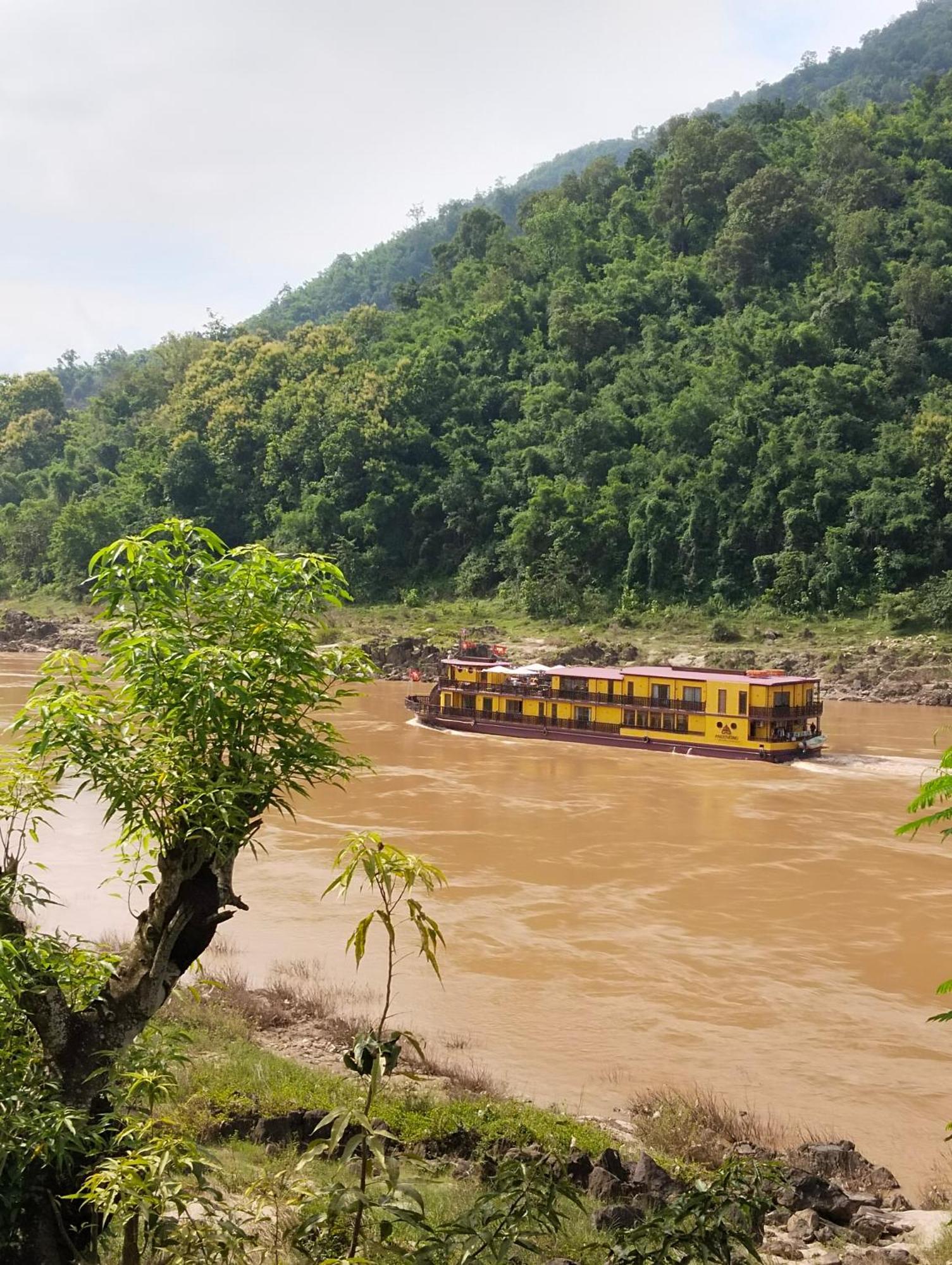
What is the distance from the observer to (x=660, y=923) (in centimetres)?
1516

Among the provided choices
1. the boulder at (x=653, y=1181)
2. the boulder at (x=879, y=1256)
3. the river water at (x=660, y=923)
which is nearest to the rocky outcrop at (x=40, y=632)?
the river water at (x=660, y=923)

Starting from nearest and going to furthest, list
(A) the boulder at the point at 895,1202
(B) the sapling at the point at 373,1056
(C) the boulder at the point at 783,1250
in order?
(B) the sapling at the point at 373,1056 < (C) the boulder at the point at 783,1250 < (A) the boulder at the point at 895,1202

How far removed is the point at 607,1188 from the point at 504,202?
14671 cm

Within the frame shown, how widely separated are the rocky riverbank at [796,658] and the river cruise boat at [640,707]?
15.4 feet

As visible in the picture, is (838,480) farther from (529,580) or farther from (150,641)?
(150,641)

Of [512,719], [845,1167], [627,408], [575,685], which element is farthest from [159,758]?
[627,408]

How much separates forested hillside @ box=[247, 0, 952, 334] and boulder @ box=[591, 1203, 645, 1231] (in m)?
113

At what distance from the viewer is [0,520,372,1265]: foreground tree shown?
443 cm

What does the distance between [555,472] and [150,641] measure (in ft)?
176

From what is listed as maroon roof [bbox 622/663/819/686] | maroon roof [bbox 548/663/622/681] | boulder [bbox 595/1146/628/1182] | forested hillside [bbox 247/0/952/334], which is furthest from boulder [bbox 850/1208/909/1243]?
forested hillside [bbox 247/0/952/334]

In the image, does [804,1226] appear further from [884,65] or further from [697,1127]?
[884,65]

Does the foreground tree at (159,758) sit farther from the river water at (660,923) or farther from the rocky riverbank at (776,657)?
the rocky riverbank at (776,657)

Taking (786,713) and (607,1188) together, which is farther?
(786,713)

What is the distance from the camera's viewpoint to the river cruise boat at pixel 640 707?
1076 inches
